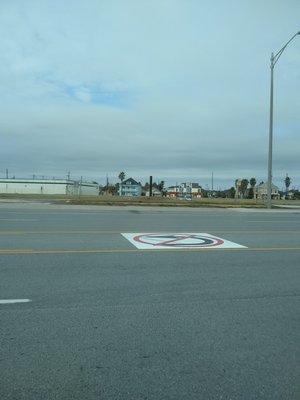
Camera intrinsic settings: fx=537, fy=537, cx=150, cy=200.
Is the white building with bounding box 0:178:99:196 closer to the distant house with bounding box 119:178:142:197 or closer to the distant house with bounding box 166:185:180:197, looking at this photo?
the distant house with bounding box 119:178:142:197

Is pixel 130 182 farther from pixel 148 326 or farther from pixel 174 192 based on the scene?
pixel 148 326

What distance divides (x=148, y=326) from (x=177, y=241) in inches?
313

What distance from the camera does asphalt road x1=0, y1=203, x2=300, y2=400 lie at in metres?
4.54

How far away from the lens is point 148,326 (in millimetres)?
6133

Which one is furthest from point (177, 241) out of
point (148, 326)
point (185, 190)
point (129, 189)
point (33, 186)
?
point (33, 186)

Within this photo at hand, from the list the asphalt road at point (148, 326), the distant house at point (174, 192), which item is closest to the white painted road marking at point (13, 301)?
the asphalt road at point (148, 326)

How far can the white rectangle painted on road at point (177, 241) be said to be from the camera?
13.0 m

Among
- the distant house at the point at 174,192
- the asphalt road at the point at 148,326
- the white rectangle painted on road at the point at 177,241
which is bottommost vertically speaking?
the asphalt road at the point at 148,326

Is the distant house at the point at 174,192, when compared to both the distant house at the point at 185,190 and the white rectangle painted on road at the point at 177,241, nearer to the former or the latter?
the distant house at the point at 185,190

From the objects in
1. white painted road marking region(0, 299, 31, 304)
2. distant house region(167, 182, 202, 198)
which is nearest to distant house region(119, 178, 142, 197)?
distant house region(167, 182, 202, 198)

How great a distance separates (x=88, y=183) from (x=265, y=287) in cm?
12626

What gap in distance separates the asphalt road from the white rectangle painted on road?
1379 millimetres

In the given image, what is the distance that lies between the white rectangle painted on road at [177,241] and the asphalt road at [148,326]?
1.38 meters

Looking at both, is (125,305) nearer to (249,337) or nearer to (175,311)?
(175,311)
